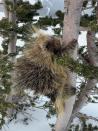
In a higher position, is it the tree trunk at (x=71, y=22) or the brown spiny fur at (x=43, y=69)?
the tree trunk at (x=71, y=22)

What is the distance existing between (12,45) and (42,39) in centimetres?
512

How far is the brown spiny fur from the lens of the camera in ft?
22.7

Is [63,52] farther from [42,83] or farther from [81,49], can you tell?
[81,49]

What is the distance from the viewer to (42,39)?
7051 millimetres

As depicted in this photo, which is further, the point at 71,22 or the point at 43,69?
the point at 71,22

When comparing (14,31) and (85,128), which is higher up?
(14,31)

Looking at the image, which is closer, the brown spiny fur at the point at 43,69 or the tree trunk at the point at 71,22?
the brown spiny fur at the point at 43,69

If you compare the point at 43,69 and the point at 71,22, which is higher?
the point at 71,22

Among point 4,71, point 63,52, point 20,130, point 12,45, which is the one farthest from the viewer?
point 20,130

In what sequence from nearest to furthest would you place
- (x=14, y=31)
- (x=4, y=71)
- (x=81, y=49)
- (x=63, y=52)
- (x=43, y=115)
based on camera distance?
1. (x=63, y=52)
2. (x=4, y=71)
3. (x=81, y=49)
4. (x=14, y=31)
5. (x=43, y=115)

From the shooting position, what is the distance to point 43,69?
23.1 ft

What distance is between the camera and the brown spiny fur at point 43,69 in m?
6.93

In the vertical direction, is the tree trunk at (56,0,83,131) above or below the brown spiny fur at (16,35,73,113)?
above

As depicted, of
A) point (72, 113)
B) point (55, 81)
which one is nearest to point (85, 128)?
point (72, 113)
